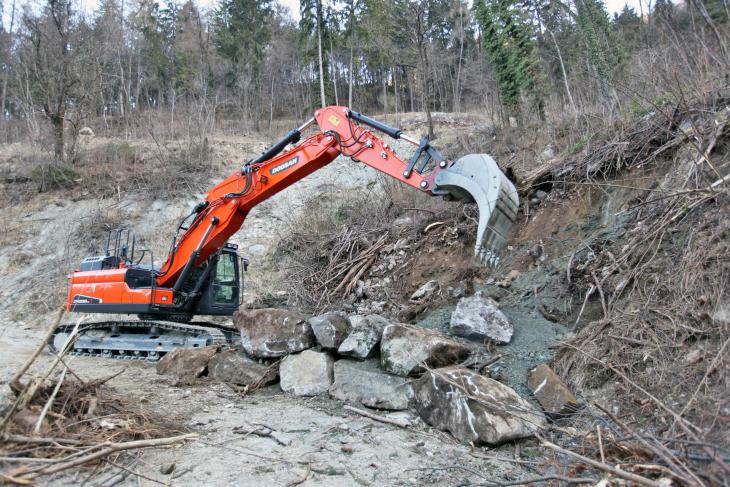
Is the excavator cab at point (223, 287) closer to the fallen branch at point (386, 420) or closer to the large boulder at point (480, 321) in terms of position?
the large boulder at point (480, 321)

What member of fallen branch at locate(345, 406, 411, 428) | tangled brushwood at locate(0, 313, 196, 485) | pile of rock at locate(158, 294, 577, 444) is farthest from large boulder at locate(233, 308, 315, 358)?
tangled brushwood at locate(0, 313, 196, 485)

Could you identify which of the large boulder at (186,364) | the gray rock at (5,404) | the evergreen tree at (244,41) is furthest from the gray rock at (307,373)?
the evergreen tree at (244,41)

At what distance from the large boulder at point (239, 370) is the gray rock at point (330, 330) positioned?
0.70m

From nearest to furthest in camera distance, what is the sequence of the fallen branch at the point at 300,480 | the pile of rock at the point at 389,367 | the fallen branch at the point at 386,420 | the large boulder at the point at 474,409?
the fallen branch at the point at 300,480 → the large boulder at the point at 474,409 → the pile of rock at the point at 389,367 → the fallen branch at the point at 386,420

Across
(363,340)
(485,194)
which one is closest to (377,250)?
(363,340)

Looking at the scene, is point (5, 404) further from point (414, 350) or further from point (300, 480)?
point (414, 350)

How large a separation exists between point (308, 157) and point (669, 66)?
478 centimetres

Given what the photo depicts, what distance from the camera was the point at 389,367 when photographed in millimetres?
5293

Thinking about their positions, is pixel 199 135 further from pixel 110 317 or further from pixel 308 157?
pixel 308 157

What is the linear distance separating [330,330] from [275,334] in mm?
733

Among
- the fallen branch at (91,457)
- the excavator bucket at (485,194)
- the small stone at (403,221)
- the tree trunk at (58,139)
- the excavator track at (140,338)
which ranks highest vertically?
the tree trunk at (58,139)

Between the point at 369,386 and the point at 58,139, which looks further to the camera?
the point at 58,139

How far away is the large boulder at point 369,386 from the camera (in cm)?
499

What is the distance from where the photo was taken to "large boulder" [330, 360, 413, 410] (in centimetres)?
499
